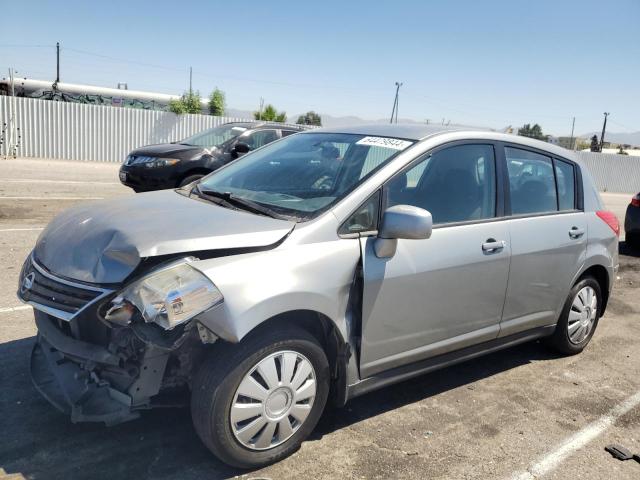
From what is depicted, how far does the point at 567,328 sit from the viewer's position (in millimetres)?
4762

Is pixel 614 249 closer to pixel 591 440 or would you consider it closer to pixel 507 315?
pixel 507 315

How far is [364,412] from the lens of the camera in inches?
145

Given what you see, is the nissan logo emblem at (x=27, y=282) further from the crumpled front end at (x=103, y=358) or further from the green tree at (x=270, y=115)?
the green tree at (x=270, y=115)

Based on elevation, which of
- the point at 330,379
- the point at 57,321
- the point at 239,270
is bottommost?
the point at 330,379

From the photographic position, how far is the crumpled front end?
2.67 meters

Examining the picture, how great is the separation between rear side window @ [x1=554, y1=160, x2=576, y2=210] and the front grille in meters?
3.63

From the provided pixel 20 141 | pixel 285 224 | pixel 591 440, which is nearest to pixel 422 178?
pixel 285 224

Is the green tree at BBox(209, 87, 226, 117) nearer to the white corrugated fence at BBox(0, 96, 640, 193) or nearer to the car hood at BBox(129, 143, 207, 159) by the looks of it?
the white corrugated fence at BBox(0, 96, 640, 193)

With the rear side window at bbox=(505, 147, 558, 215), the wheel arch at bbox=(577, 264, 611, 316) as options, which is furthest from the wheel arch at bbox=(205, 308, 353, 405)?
the wheel arch at bbox=(577, 264, 611, 316)

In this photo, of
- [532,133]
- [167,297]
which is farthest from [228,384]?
[532,133]

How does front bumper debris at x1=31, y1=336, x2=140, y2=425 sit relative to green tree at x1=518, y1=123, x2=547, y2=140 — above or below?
below

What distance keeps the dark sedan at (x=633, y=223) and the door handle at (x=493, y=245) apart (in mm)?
7320

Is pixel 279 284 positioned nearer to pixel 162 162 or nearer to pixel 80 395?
pixel 80 395

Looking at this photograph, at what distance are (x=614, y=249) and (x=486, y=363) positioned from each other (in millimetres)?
1585
